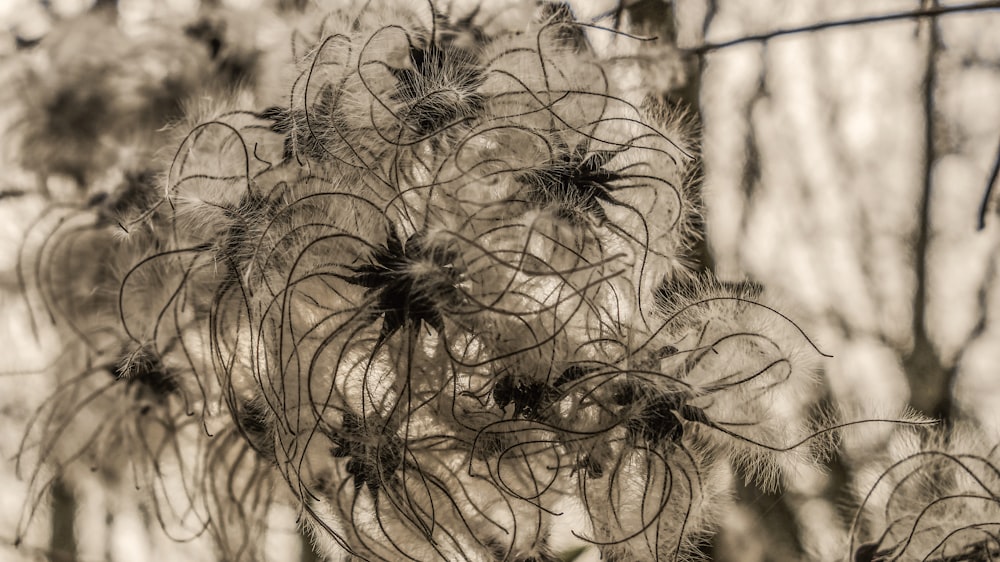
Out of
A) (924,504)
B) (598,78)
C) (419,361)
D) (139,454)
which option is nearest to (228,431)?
(139,454)

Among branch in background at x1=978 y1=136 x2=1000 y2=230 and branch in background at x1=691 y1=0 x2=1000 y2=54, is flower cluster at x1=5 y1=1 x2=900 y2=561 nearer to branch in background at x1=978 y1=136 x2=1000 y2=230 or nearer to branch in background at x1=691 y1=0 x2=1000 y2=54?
branch in background at x1=691 y1=0 x2=1000 y2=54

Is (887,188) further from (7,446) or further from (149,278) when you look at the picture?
(7,446)

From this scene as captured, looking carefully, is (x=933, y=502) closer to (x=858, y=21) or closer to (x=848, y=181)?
(x=848, y=181)

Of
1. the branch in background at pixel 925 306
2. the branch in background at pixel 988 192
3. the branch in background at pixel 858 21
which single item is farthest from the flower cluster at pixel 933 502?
the branch in background at pixel 858 21

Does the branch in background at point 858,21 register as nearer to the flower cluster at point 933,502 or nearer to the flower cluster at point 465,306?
the flower cluster at point 465,306

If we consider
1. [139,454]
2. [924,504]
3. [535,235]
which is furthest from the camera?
[139,454]

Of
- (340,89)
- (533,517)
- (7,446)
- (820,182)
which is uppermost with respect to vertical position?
(820,182)

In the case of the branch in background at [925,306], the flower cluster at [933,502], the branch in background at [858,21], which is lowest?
the flower cluster at [933,502]

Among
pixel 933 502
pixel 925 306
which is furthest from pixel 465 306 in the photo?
pixel 925 306
